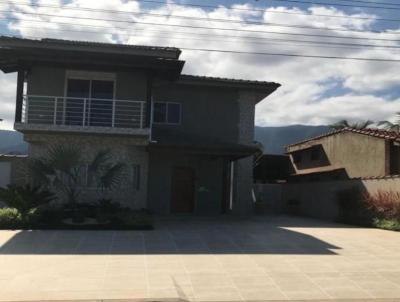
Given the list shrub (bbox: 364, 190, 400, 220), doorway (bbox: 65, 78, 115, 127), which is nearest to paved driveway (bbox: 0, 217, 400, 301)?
shrub (bbox: 364, 190, 400, 220)

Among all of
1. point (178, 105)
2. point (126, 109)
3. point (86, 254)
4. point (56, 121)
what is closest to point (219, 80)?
point (178, 105)

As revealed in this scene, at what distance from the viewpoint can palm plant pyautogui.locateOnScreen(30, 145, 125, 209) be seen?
17922 millimetres

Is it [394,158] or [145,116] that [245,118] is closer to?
[145,116]

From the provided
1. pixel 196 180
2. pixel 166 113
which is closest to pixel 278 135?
pixel 166 113

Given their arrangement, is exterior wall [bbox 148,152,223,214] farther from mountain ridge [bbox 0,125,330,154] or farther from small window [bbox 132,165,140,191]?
mountain ridge [bbox 0,125,330,154]

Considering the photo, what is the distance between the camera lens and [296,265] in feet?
37.9

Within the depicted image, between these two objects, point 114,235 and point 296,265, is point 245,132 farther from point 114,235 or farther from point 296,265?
point 296,265

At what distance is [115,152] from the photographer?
20844 mm

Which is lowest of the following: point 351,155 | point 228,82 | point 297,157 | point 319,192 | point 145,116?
point 319,192

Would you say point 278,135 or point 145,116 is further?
point 278,135

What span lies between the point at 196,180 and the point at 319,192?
604 cm

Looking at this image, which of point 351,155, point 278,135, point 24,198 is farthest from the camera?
point 278,135

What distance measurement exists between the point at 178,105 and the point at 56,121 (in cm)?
545

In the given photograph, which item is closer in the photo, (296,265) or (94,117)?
(296,265)
